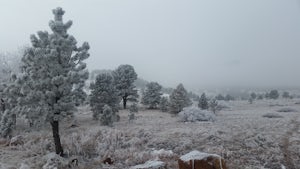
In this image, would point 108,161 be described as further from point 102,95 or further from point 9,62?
point 9,62

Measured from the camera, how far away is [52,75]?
944 inches

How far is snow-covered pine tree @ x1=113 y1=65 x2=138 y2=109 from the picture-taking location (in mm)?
59156

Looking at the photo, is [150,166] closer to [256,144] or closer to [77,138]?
[256,144]

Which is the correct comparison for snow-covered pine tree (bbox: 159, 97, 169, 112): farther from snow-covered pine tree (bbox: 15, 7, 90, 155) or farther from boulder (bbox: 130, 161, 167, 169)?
boulder (bbox: 130, 161, 167, 169)

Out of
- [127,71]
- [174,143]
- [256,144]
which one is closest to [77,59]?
[174,143]

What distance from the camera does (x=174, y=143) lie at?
1008 inches

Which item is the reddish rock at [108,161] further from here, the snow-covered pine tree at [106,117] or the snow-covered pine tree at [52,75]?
the snow-covered pine tree at [106,117]

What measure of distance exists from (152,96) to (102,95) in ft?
70.8

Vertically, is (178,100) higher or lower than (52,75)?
lower

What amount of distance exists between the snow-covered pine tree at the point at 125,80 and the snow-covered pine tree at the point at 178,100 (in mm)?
10342

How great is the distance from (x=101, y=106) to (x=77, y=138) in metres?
12.2

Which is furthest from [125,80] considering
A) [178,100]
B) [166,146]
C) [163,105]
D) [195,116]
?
[166,146]

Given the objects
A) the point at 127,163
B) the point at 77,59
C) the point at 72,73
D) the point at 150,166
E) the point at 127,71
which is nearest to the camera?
the point at 150,166

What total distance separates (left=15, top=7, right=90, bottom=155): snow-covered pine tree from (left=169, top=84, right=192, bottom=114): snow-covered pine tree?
2764cm
